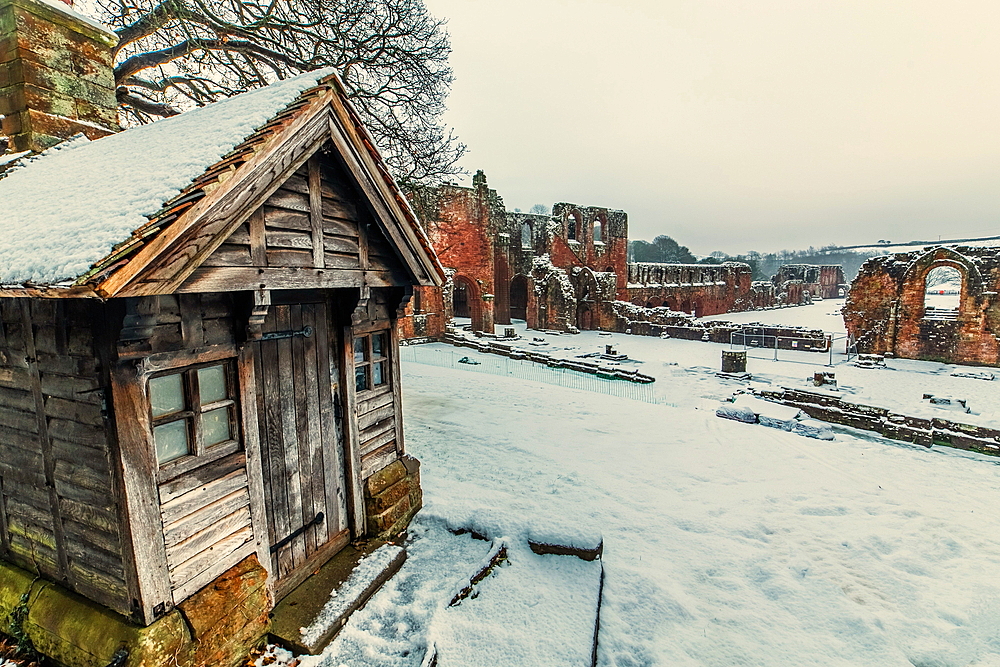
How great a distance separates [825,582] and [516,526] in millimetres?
3619

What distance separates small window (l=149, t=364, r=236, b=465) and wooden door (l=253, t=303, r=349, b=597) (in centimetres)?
32

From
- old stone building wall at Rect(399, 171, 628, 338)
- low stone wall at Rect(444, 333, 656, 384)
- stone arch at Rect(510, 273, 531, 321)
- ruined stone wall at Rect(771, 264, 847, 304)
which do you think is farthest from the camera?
ruined stone wall at Rect(771, 264, 847, 304)

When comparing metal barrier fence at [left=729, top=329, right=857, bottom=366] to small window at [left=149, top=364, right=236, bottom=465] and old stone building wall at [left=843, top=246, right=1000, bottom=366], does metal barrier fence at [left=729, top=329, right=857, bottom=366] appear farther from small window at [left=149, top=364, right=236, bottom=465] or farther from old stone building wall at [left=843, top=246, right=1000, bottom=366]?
small window at [left=149, top=364, right=236, bottom=465]

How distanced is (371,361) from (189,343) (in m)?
2.18

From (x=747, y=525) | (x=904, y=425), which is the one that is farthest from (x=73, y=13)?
(x=904, y=425)

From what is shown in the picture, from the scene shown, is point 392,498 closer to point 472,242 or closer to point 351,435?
point 351,435

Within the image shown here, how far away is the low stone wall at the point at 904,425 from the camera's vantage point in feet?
31.4

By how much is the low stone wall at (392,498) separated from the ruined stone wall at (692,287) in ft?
115

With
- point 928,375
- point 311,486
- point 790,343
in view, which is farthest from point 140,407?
point 790,343

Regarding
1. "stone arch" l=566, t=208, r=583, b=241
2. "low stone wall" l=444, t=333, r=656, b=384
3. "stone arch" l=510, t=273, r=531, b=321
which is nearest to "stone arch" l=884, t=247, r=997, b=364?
"low stone wall" l=444, t=333, r=656, b=384

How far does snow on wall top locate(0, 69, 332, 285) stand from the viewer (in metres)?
2.83

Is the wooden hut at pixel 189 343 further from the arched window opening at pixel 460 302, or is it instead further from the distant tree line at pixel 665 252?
the distant tree line at pixel 665 252

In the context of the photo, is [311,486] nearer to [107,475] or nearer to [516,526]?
[107,475]

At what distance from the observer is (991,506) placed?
7121mm
